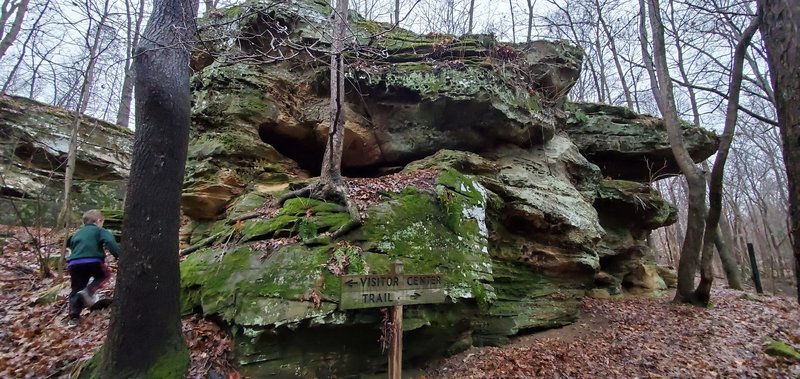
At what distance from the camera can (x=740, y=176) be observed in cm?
2591

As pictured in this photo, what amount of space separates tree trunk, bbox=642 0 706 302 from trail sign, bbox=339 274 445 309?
7937 millimetres

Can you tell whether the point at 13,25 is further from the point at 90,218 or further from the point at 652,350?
the point at 652,350

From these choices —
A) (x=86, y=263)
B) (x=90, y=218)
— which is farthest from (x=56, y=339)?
(x=90, y=218)

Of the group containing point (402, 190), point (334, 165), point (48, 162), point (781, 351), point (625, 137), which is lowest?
point (781, 351)

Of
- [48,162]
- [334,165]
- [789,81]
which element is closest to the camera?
[789,81]

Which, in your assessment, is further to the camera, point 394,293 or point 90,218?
point 90,218

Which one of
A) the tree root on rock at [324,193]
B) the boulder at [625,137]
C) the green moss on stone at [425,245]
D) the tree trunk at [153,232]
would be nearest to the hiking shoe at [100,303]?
the tree trunk at [153,232]

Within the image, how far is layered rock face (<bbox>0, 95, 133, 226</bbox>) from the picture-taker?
904 centimetres

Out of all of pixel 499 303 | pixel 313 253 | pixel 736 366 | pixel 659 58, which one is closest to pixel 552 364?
pixel 499 303

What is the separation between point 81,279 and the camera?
530 cm

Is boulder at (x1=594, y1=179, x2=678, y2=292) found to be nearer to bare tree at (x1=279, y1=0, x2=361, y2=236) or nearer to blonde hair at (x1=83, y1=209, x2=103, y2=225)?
bare tree at (x1=279, y1=0, x2=361, y2=236)

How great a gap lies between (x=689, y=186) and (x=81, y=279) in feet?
40.9

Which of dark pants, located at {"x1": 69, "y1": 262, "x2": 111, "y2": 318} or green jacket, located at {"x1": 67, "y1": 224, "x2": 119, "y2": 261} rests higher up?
green jacket, located at {"x1": 67, "y1": 224, "x2": 119, "y2": 261}

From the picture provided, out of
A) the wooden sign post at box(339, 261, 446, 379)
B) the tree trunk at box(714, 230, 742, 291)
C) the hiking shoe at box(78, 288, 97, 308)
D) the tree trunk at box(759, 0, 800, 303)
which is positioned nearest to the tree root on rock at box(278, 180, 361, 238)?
the wooden sign post at box(339, 261, 446, 379)
